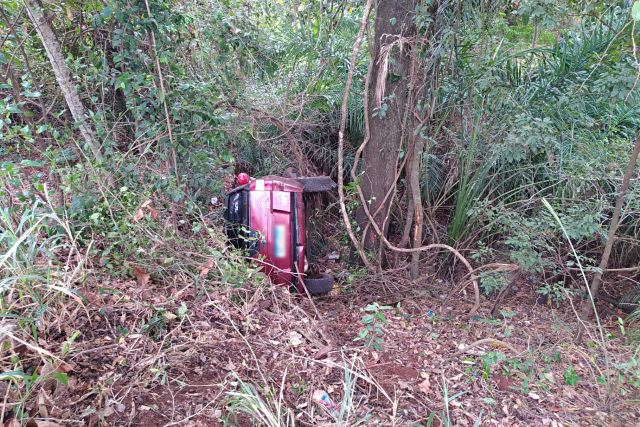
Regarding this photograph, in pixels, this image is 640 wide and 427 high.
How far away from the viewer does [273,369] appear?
6.81 ft

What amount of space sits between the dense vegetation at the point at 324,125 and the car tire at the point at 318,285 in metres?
0.48

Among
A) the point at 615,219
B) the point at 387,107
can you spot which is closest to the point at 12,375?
the point at 387,107

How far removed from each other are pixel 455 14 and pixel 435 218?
197 cm

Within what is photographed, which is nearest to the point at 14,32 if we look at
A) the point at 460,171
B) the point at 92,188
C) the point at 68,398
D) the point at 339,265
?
the point at 92,188

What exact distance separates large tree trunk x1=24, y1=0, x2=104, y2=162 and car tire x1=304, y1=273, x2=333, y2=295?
1864 millimetres

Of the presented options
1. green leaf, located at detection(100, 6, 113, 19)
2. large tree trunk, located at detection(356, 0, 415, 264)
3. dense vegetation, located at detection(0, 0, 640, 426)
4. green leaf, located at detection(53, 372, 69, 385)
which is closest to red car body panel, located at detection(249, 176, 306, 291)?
dense vegetation, located at detection(0, 0, 640, 426)

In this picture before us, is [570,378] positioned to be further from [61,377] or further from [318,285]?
[61,377]

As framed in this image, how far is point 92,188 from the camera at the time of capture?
2.68 metres

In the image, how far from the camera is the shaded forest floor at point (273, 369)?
169 cm

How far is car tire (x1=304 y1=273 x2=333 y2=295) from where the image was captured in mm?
3383

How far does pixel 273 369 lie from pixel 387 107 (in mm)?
2546

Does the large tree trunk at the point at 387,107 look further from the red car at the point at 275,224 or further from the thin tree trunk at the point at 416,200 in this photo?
the red car at the point at 275,224

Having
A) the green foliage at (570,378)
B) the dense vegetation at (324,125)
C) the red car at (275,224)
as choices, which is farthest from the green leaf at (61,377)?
the green foliage at (570,378)

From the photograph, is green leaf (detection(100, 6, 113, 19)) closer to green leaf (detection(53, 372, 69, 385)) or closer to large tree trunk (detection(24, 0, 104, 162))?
large tree trunk (detection(24, 0, 104, 162))
